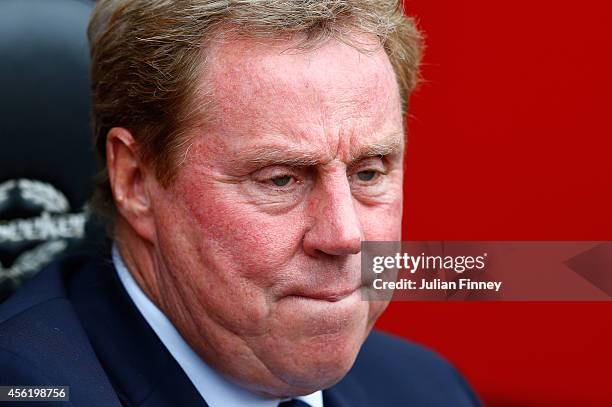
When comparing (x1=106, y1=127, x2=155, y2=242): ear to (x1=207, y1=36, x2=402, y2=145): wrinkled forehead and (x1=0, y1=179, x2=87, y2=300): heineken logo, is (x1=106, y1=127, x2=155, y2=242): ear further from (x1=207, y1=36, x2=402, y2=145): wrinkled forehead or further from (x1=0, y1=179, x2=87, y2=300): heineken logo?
(x1=0, y1=179, x2=87, y2=300): heineken logo

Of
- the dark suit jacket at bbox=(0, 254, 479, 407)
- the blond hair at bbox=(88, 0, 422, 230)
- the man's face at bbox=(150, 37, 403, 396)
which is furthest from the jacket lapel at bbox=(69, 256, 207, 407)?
the blond hair at bbox=(88, 0, 422, 230)

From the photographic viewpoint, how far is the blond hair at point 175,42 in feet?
6.21

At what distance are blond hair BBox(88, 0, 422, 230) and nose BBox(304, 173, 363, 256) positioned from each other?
0.30 m

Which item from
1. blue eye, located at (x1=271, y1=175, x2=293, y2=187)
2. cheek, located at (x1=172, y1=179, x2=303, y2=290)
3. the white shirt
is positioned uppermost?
blue eye, located at (x1=271, y1=175, x2=293, y2=187)

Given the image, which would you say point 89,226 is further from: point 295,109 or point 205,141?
point 295,109

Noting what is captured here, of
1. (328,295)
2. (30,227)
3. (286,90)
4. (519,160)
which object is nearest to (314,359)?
(328,295)

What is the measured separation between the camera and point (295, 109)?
1859 mm

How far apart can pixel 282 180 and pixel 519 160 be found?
46.0 inches

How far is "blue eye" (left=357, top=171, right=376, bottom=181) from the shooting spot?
204cm

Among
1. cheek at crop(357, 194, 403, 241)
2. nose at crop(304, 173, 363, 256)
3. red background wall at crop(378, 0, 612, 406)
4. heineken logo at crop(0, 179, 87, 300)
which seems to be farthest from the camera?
red background wall at crop(378, 0, 612, 406)

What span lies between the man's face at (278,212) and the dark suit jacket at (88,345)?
0.47 ft

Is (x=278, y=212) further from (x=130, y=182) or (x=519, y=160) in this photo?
(x=519, y=160)

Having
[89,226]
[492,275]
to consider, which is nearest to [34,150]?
[89,226]

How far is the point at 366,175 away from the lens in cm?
205
